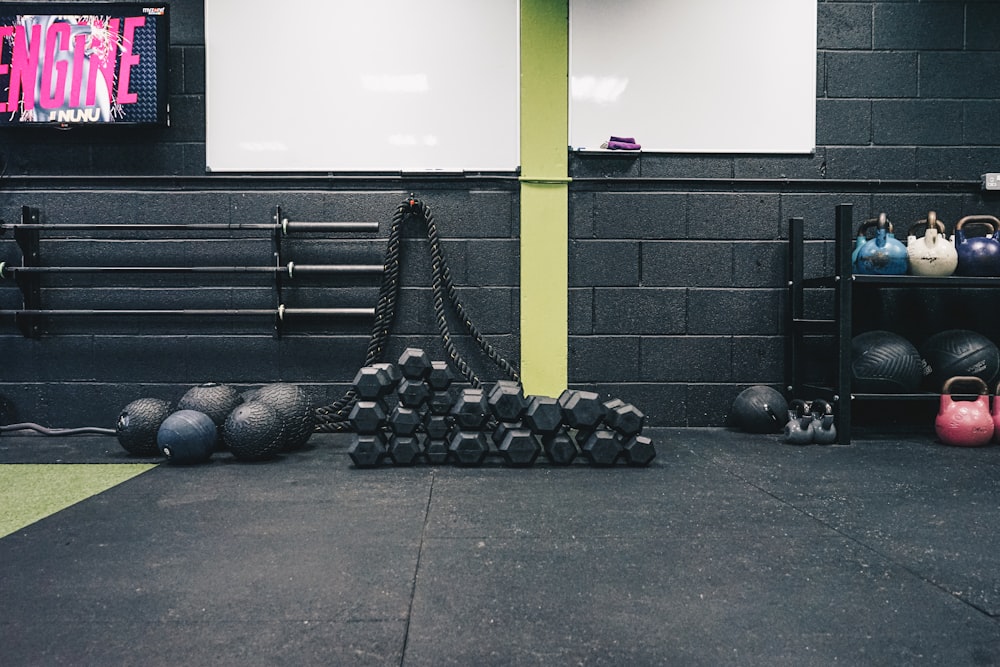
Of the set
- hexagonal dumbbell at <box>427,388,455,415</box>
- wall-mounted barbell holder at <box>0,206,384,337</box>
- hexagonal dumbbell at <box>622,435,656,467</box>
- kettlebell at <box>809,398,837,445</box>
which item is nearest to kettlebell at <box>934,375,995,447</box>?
kettlebell at <box>809,398,837,445</box>

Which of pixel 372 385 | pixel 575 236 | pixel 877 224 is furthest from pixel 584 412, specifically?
pixel 877 224

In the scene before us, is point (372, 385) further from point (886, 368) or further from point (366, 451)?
point (886, 368)

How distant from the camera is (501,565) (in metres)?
1.67

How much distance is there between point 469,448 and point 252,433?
3.07ft

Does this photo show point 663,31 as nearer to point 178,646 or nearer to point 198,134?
point 198,134

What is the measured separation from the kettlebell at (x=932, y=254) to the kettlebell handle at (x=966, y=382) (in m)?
0.52

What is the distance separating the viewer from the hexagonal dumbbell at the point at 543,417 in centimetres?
287

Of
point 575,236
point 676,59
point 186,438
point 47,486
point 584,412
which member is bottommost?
point 47,486

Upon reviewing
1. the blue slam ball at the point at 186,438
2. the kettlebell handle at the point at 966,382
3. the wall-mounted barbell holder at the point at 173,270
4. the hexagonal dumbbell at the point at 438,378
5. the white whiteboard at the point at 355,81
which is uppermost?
the white whiteboard at the point at 355,81

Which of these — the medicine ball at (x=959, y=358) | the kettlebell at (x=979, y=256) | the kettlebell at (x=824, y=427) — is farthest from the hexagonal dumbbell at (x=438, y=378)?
the kettlebell at (x=979, y=256)

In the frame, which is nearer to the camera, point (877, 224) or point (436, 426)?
point (436, 426)

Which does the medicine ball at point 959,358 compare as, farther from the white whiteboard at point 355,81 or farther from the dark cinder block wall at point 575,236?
the white whiteboard at point 355,81

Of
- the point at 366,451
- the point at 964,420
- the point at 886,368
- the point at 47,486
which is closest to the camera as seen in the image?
the point at 47,486

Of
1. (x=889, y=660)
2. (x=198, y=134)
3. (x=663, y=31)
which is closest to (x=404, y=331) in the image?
(x=198, y=134)
